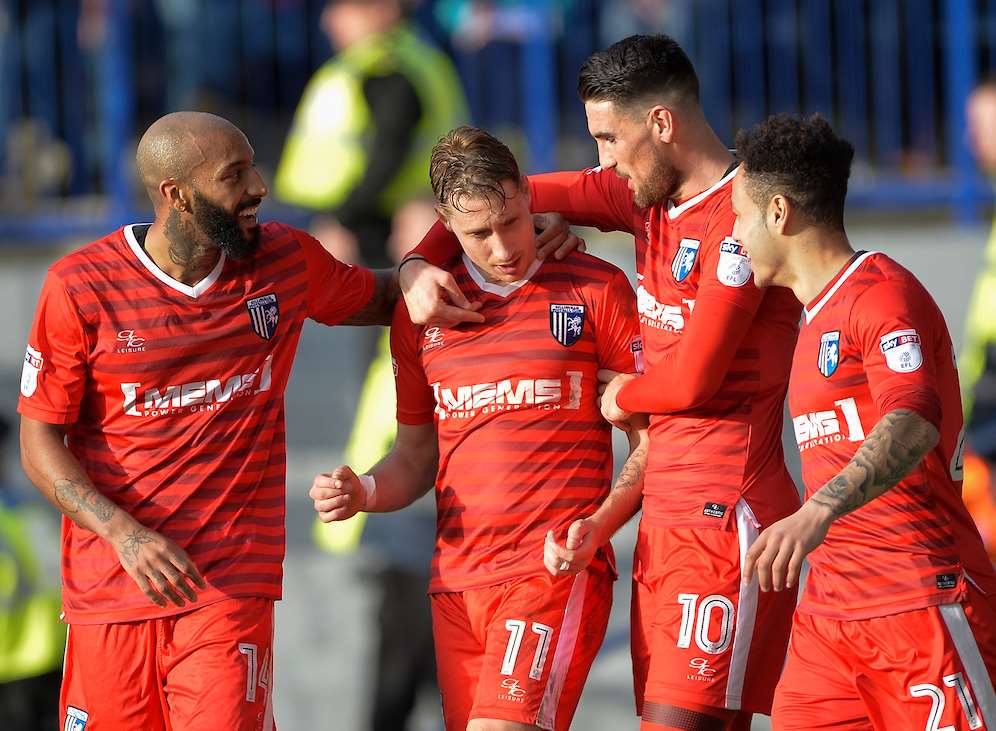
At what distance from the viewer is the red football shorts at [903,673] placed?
12.8 feet

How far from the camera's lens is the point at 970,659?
12.8 ft

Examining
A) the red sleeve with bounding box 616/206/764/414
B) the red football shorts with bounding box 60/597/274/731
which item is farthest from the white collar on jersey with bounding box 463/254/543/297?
the red football shorts with bounding box 60/597/274/731

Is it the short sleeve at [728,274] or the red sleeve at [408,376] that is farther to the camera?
the red sleeve at [408,376]

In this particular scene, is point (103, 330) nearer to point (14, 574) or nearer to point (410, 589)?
point (14, 574)

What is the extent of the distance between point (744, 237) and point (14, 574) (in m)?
3.75

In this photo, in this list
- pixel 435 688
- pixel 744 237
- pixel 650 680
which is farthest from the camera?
pixel 435 688

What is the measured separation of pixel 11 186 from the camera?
994cm

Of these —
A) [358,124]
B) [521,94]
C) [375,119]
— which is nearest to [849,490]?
[375,119]

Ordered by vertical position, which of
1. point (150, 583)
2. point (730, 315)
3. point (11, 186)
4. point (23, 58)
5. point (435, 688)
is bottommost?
point (435, 688)

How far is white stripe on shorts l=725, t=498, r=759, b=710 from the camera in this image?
4.25 metres

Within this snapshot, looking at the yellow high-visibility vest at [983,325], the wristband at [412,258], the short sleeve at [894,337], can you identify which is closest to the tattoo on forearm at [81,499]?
the wristband at [412,258]

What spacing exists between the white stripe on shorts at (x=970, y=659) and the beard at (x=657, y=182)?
4.24ft

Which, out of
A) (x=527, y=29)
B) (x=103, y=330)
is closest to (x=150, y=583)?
(x=103, y=330)

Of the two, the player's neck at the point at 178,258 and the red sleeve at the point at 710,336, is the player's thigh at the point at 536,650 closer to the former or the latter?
the red sleeve at the point at 710,336
